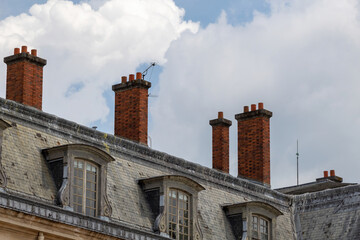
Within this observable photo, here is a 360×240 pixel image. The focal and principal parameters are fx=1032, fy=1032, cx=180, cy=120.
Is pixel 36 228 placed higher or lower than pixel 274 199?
lower

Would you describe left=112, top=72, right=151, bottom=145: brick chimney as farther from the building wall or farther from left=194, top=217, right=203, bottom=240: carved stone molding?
left=194, top=217, right=203, bottom=240: carved stone molding

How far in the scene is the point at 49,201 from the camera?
1133 inches

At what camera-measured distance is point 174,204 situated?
107 feet

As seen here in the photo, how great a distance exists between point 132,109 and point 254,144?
742 cm

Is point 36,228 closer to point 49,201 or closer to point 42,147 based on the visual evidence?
point 49,201

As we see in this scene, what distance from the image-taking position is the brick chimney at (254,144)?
4041 cm

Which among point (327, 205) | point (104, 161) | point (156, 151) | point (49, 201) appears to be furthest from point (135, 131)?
point (327, 205)

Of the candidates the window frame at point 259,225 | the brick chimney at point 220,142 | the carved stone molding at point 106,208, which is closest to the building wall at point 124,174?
the carved stone molding at point 106,208

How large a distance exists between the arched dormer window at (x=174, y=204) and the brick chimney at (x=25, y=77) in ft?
14.6

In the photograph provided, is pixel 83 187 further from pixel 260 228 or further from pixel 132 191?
pixel 260 228

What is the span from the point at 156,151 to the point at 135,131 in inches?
40.6

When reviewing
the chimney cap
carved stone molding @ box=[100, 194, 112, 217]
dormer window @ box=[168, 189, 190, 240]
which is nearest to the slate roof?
carved stone molding @ box=[100, 194, 112, 217]

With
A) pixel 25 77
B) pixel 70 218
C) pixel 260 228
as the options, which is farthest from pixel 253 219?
pixel 25 77

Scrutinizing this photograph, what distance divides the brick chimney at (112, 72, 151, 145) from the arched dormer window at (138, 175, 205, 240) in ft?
8.16
